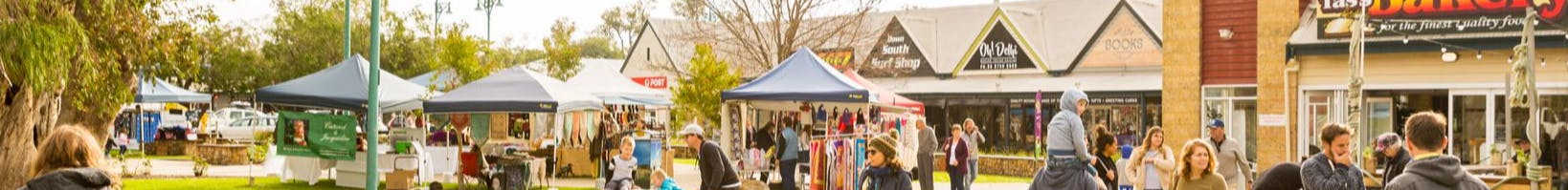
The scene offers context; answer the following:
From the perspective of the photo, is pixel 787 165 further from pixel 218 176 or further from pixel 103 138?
→ pixel 218 176

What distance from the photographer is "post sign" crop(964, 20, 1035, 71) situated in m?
42.2

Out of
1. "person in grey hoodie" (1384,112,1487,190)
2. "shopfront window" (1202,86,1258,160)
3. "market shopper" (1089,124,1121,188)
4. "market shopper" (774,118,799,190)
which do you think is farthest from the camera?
"shopfront window" (1202,86,1258,160)

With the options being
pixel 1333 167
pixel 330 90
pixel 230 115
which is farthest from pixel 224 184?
pixel 230 115

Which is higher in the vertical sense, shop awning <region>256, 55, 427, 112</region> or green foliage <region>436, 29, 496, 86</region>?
green foliage <region>436, 29, 496, 86</region>

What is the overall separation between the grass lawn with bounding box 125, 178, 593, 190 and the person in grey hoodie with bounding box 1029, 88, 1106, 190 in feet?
30.2

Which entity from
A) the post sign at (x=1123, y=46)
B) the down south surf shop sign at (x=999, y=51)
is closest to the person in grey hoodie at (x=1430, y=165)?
the post sign at (x=1123, y=46)

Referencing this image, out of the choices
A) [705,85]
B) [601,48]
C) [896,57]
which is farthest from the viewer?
[601,48]

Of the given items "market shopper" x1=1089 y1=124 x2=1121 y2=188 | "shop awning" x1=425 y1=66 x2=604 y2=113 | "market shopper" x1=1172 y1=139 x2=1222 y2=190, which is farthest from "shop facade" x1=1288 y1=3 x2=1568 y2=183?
"market shopper" x1=1172 y1=139 x2=1222 y2=190

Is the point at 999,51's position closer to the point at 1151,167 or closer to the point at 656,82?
the point at 656,82

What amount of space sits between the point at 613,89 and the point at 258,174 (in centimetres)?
648

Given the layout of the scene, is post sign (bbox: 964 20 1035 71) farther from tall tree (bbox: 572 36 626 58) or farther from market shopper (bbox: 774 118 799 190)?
tall tree (bbox: 572 36 626 58)

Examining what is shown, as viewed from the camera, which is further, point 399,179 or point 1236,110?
point 1236,110

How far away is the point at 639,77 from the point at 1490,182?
4013 cm

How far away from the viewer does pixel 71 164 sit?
7.52 meters
